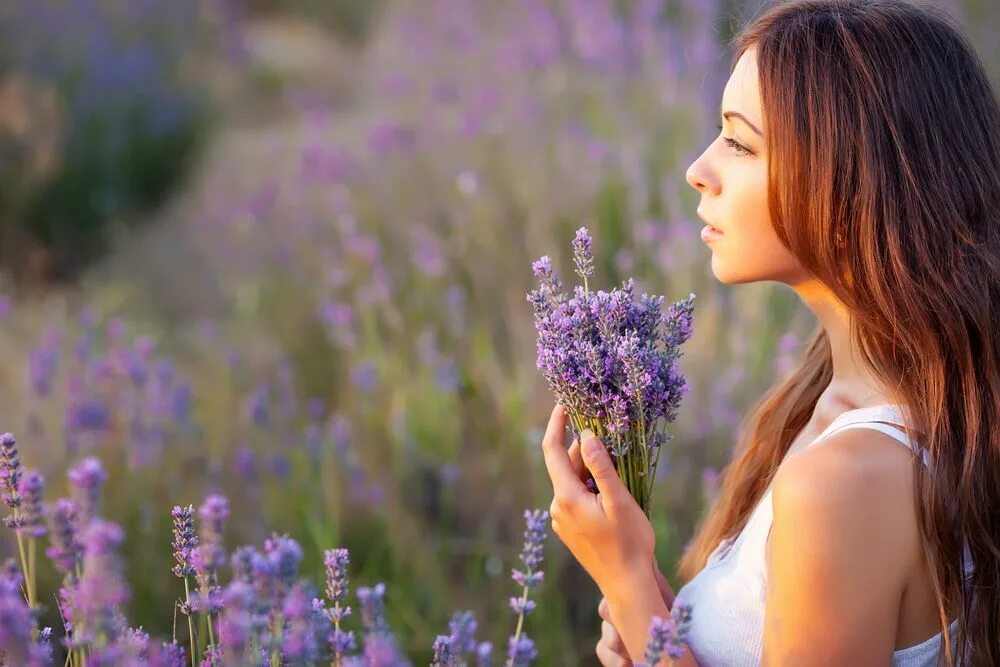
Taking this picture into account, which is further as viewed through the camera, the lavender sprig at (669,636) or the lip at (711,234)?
the lip at (711,234)

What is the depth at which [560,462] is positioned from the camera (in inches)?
60.6

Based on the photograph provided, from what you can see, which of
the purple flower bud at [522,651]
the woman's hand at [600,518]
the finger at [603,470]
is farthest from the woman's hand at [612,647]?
the purple flower bud at [522,651]

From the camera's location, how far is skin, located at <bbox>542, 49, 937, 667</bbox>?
1390mm

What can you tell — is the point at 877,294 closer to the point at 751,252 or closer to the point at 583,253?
the point at 751,252

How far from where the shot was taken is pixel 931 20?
163cm

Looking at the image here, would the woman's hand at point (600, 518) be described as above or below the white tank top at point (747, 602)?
above

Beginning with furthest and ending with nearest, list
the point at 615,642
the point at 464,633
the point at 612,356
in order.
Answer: the point at 615,642 < the point at 612,356 < the point at 464,633

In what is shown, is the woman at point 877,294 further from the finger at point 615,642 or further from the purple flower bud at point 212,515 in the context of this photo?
the purple flower bud at point 212,515

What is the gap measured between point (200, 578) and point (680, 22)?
4.58 meters

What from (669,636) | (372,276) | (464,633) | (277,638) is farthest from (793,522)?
(372,276)

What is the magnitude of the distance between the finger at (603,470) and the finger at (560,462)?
70mm

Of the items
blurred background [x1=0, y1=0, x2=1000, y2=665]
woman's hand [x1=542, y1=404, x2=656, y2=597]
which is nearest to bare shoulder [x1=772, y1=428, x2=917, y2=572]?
woman's hand [x1=542, y1=404, x2=656, y2=597]

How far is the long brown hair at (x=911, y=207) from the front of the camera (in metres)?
1.57

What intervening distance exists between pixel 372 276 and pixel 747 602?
2.65 metres
